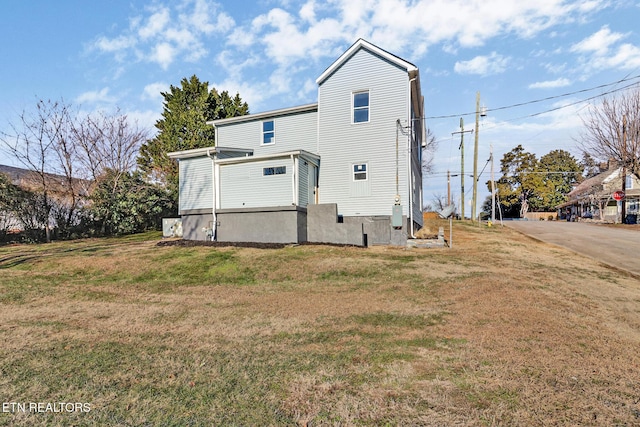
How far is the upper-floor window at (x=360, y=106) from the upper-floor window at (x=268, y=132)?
4326 mm

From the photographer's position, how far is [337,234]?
1427 centimetres

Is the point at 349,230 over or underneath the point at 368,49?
underneath

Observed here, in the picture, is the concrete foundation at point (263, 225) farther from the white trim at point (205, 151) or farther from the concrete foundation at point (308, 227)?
the white trim at point (205, 151)

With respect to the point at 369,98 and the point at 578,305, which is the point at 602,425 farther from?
the point at 369,98

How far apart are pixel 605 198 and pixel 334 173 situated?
37.2 m

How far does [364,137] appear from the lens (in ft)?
49.8

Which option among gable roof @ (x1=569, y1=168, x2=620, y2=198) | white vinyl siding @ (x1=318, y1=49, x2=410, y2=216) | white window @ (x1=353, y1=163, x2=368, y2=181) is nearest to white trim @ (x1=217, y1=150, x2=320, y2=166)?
white vinyl siding @ (x1=318, y1=49, x2=410, y2=216)

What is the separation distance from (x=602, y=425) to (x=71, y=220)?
82.0 feet

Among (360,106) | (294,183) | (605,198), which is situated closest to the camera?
(294,183)

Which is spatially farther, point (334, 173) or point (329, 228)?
point (334, 173)

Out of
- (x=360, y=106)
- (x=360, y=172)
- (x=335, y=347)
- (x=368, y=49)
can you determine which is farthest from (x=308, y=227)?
(x=335, y=347)

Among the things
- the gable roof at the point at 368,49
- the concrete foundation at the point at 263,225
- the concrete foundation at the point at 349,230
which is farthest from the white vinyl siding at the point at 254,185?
the gable roof at the point at 368,49

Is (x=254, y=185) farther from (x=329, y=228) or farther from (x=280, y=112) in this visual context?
(x=280, y=112)

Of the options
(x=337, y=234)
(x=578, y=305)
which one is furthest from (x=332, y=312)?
(x=337, y=234)
